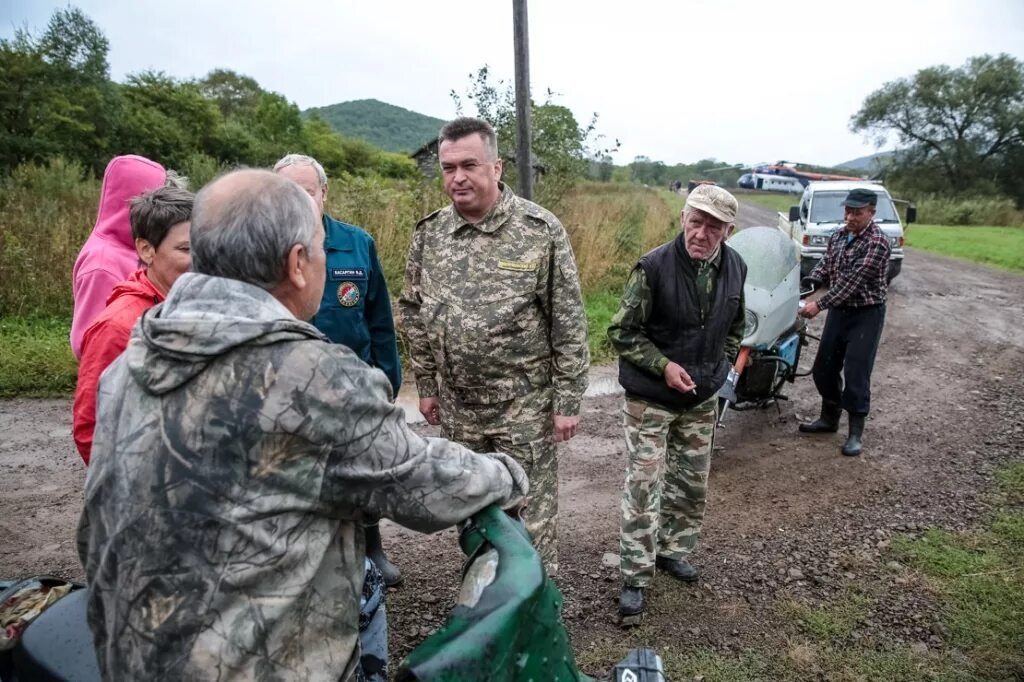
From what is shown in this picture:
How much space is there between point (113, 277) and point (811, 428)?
4.90 m

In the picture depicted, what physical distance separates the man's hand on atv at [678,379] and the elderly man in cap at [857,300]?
2496 millimetres

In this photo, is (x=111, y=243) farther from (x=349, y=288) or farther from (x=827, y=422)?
(x=827, y=422)

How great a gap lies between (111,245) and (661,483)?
104 inches

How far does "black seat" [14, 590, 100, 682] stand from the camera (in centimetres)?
137

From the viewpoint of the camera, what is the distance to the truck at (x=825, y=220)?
475 inches

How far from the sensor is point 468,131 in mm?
2693

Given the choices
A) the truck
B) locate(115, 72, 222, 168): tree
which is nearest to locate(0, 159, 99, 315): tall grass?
the truck

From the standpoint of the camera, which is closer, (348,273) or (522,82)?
(348,273)

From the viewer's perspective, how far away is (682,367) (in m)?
3.10

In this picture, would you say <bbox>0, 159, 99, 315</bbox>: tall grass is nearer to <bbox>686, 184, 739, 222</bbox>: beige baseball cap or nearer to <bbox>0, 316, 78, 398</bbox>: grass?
<bbox>0, 316, 78, 398</bbox>: grass

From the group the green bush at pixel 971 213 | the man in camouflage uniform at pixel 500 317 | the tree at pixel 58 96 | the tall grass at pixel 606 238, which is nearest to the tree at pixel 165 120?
the tree at pixel 58 96

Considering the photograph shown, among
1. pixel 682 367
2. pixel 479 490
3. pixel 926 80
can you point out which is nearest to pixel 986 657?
pixel 682 367

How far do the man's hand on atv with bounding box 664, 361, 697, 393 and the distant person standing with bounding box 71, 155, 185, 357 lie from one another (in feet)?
7.20

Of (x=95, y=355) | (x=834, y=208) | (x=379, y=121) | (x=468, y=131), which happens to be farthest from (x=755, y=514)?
(x=379, y=121)
